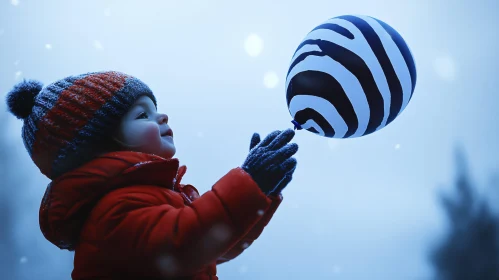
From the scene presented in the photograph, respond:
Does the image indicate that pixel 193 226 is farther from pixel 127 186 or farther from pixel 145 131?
pixel 145 131

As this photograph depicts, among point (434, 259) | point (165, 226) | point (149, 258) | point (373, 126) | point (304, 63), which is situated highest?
point (304, 63)

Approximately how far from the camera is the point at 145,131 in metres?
1.75

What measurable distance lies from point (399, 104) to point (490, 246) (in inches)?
456

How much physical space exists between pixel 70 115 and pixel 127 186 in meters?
0.39

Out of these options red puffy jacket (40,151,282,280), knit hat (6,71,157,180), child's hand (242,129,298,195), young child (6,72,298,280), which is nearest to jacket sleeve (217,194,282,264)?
young child (6,72,298,280)

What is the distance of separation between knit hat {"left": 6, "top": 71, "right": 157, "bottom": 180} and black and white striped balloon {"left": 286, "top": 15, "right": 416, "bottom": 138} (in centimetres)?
77

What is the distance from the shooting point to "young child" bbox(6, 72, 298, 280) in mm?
1326

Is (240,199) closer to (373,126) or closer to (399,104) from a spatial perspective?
(373,126)

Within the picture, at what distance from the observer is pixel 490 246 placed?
37.0ft

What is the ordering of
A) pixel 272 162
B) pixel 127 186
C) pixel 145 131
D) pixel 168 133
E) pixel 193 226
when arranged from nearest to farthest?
pixel 193 226
pixel 272 162
pixel 127 186
pixel 145 131
pixel 168 133

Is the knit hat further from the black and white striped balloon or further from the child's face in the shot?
the black and white striped balloon

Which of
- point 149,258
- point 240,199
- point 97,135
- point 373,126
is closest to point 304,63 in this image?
point 373,126

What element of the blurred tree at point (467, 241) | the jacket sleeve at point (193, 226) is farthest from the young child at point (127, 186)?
the blurred tree at point (467, 241)

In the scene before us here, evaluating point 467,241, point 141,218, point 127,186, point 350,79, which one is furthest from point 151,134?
point 467,241
